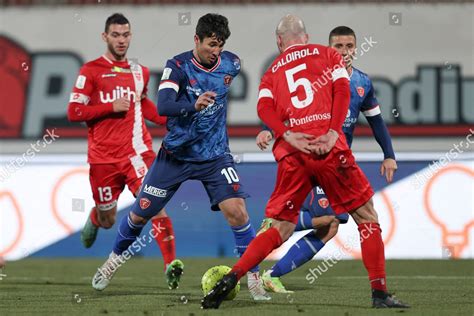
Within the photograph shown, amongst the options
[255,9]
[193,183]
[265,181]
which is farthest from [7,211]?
[255,9]

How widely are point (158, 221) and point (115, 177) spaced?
0.80 m

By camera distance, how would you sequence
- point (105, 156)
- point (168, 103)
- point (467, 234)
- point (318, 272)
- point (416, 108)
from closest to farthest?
point (168, 103) → point (105, 156) → point (318, 272) → point (467, 234) → point (416, 108)

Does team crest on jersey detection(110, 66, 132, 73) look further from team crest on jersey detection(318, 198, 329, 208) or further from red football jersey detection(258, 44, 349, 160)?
red football jersey detection(258, 44, 349, 160)

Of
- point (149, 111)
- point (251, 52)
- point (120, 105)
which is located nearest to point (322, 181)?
point (120, 105)

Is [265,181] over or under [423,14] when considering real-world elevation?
under

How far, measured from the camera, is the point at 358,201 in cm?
709

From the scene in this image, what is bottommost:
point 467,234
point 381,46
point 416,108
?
point 467,234

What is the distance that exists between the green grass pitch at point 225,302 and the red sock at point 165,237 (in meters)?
0.34

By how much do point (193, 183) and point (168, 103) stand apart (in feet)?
25.7

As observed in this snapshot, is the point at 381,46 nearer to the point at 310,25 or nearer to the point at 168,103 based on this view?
the point at 310,25

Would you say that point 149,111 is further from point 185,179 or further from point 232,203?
point 232,203

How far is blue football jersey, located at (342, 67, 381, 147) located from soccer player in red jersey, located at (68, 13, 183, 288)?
1972 mm

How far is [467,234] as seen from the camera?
1512cm

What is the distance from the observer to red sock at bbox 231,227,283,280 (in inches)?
279
